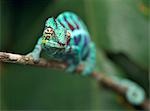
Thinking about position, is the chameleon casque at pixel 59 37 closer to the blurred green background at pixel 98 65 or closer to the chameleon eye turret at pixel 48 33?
the chameleon eye turret at pixel 48 33

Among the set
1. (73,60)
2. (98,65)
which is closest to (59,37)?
(73,60)

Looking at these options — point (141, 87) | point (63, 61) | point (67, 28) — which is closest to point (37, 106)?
point (141, 87)

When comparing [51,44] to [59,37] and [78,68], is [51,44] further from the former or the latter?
[78,68]

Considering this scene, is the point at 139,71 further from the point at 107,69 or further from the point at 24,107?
the point at 24,107

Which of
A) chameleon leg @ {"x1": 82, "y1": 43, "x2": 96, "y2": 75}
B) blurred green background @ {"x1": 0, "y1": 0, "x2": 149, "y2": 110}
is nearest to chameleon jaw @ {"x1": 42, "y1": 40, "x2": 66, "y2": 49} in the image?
chameleon leg @ {"x1": 82, "y1": 43, "x2": 96, "y2": 75}

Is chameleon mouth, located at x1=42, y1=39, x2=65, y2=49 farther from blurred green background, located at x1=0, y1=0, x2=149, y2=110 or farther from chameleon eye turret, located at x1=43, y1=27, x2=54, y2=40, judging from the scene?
blurred green background, located at x1=0, y1=0, x2=149, y2=110
